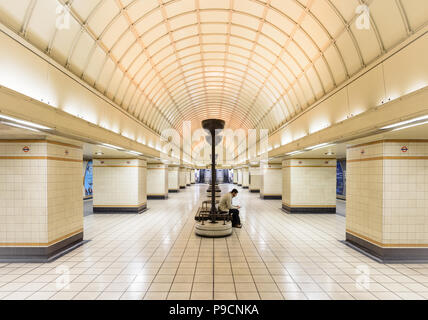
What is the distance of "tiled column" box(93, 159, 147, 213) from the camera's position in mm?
12391

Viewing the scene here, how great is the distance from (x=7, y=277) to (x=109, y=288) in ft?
8.21

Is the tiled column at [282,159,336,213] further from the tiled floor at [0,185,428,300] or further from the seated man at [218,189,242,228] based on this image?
the seated man at [218,189,242,228]

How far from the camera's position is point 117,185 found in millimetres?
12484

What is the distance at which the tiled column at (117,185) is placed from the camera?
12.4 metres

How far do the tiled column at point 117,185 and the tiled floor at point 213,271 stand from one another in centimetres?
421

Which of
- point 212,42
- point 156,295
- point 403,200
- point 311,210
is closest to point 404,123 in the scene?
point 403,200

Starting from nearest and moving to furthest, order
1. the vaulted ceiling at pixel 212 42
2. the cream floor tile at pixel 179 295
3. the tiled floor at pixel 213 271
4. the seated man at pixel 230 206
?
the cream floor tile at pixel 179 295 → the tiled floor at pixel 213 271 → the vaulted ceiling at pixel 212 42 → the seated man at pixel 230 206

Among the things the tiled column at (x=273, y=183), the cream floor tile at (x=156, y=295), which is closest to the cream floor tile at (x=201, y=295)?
the cream floor tile at (x=156, y=295)

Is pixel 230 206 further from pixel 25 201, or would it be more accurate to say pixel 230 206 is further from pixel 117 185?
pixel 117 185

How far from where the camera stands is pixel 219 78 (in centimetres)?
1678

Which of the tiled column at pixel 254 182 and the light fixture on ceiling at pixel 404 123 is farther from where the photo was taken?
the tiled column at pixel 254 182

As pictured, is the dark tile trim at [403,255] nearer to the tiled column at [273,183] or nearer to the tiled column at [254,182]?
the tiled column at [273,183]

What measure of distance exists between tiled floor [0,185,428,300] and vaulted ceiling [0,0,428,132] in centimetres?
536
